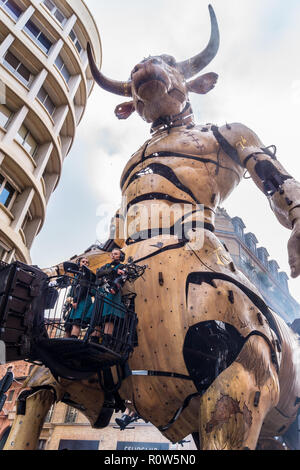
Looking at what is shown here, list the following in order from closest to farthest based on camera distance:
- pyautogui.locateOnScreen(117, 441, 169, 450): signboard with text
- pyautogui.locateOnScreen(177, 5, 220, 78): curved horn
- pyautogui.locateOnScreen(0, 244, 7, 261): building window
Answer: pyautogui.locateOnScreen(177, 5, 220, 78): curved horn
pyautogui.locateOnScreen(0, 244, 7, 261): building window
pyautogui.locateOnScreen(117, 441, 169, 450): signboard with text

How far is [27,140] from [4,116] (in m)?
1.17

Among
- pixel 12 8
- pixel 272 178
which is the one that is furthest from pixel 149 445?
pixel 12 8

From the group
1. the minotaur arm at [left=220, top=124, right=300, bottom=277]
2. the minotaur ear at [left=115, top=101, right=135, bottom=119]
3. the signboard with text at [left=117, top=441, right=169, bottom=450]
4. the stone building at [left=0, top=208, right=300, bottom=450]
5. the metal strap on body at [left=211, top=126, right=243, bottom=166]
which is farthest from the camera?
the stone building at [left=0, top=208, right=300, bottom=450]

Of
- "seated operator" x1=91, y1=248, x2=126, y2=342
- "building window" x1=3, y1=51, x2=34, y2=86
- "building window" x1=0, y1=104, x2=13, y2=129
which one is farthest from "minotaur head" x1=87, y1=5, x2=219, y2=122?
"building window" x1=3, y1=51, x2=34, y2=86

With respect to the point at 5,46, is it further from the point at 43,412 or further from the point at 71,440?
the point at 71,440

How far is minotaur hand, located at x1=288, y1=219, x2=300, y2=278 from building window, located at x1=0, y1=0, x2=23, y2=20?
42.0 ft

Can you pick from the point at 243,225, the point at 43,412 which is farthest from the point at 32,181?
the point at 243,225

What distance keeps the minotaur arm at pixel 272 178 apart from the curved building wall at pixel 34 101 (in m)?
8.28

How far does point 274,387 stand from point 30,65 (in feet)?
41.6

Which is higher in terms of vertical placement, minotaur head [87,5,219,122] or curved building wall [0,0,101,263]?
curved building wall [0,0,101,263]

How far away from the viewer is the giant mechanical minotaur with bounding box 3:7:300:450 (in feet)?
6.51

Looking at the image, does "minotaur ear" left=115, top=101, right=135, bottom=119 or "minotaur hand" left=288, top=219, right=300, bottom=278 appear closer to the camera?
"minotaur hand" left=288, top=219, right=300, bottom=278

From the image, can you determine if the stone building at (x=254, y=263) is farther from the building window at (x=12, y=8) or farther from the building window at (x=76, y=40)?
the building window at (x=12, y=8)

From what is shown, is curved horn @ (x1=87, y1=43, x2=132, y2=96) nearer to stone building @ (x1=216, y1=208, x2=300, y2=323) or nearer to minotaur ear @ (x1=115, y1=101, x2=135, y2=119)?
minotaur ear @ (x1=115, y1=101, x2=135, y2=119)
